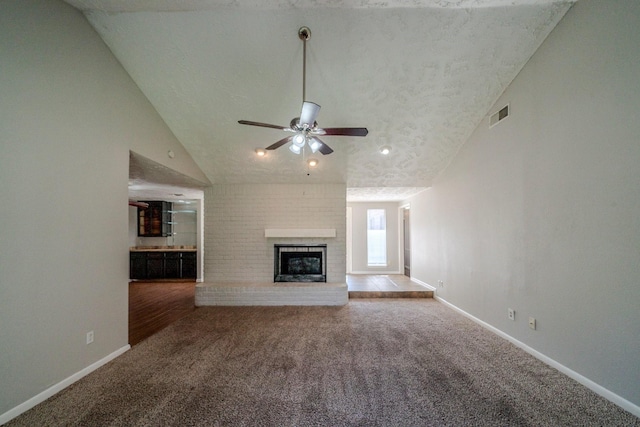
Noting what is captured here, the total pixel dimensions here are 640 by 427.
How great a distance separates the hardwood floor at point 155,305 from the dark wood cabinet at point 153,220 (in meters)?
1.34

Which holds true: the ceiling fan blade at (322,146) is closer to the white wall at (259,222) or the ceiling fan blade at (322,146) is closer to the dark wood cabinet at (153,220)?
the white wall at (259,222)

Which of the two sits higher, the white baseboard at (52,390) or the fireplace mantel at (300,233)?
the fireplace mantel at (300,233)

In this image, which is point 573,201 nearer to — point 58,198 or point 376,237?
point 58,198

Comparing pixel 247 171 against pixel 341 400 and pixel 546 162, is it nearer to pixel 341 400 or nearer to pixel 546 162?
pixel 341 400

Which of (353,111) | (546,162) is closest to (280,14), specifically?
(353,111)

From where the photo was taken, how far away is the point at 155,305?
4562mm

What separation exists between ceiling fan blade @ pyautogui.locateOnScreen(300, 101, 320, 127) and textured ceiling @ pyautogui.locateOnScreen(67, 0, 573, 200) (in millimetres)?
1073

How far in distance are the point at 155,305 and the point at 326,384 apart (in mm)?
3839

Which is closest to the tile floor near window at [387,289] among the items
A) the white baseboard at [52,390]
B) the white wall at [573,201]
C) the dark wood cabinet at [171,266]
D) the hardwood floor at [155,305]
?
the white wall at [573,201]

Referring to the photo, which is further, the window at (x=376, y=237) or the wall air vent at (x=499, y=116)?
the window at (x=376, y=237)

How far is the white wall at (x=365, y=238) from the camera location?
23.9ft

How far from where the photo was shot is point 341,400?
76.5 inches

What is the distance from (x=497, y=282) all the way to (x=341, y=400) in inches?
95.9

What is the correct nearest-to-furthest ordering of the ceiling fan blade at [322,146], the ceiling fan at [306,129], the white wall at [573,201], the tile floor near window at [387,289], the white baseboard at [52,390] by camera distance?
the white baseboard at [52,390] → the white wall at [573,201] → the ceiling fan at [306,129] → the ceiling fan blade at [322,146] → the tile floor near window at [387,289]
